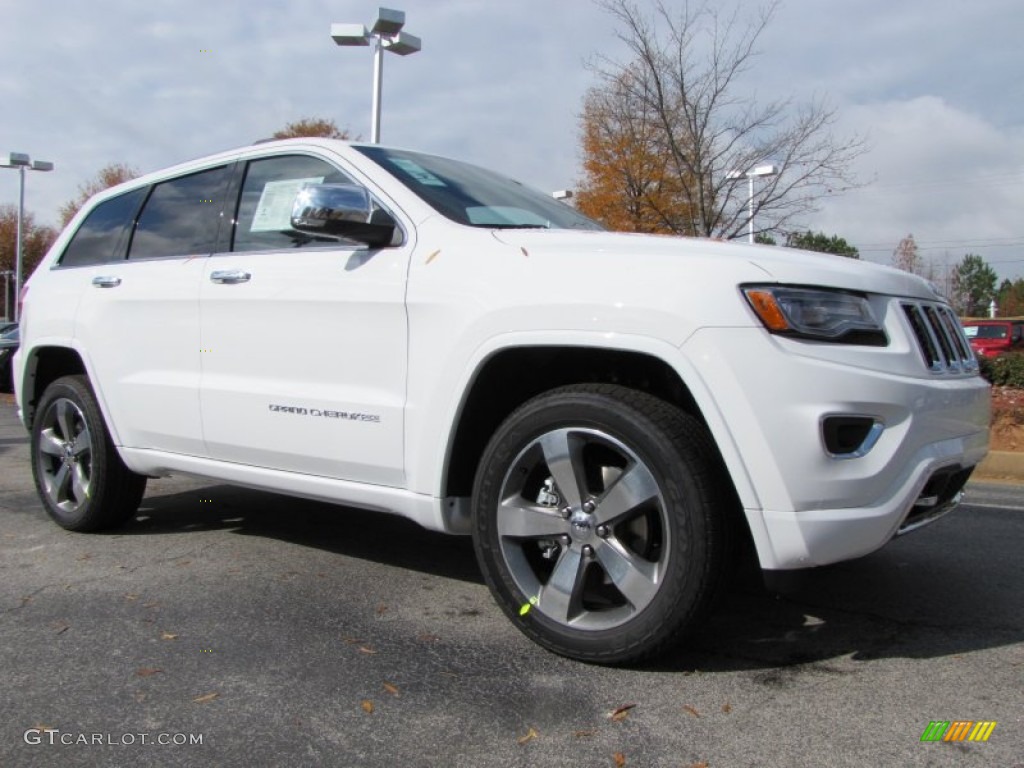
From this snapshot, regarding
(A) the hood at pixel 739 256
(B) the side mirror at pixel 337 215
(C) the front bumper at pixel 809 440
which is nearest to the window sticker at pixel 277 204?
(B) the side mirror at pixel 337 215

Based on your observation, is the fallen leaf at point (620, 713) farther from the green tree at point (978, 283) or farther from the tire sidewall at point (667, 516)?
the green tree at point (978, 283)

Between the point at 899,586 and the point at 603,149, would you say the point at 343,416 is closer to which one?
the point at 899,586

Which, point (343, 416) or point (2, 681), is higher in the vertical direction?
point (343, 416)

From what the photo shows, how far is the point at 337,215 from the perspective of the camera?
3.09 metres

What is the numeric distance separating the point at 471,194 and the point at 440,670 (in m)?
1.85

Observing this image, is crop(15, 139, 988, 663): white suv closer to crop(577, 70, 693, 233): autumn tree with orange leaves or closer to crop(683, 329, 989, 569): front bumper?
crop(683, 329, 989, 569): front bumper

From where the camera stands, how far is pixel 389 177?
11.2 ft

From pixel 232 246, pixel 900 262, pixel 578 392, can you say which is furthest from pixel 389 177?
pixel 900 262

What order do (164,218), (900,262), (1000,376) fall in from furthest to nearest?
(900,262) < (1000,376) < (164,218)

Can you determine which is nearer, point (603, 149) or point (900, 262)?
point (603, 149)

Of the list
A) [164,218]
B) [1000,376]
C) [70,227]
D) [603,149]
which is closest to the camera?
[164,218]

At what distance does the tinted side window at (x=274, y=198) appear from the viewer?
3648mm

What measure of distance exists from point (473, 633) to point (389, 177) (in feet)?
5.73

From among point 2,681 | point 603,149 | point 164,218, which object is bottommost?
point 2,681
